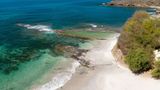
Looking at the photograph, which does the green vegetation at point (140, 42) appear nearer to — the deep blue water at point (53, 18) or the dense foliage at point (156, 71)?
the dense foliage at point (156, 71)

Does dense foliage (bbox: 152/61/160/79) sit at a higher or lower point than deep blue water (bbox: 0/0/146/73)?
higher

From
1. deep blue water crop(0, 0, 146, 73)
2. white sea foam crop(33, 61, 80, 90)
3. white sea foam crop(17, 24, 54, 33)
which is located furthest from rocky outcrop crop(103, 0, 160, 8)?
white sea foam crop(33, 61, 80, 90)

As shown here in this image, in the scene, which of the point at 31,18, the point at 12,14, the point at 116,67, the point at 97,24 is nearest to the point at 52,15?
the point at 31,18

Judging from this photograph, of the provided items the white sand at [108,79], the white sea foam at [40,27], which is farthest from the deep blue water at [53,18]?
the white sand at [108,79]

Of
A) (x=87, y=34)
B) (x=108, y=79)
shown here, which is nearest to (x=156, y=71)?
(x=108, y=79)

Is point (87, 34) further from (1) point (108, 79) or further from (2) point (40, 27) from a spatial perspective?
(1) point (108, 79)

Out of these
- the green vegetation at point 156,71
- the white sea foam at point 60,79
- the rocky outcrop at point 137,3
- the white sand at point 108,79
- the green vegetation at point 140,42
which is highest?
the green vegetation at point 140,42

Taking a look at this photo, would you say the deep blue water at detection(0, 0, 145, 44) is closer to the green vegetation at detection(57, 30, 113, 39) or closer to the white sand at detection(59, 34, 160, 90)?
the green vegetation at detection(57, 30, 113, 39)
